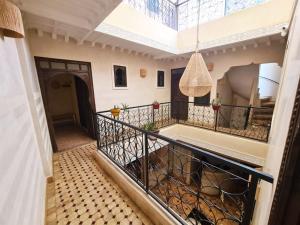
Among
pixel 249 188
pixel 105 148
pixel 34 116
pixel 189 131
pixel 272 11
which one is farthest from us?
pixel 189 131

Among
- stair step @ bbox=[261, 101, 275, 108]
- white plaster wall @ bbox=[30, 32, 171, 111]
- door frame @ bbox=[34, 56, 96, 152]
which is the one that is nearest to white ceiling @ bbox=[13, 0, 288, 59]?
white plaster wall @ bbox=[30, 32, 171, 111]

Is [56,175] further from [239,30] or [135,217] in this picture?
[239,30]

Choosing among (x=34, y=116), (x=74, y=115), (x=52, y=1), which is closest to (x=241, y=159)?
(x=34, y=116)

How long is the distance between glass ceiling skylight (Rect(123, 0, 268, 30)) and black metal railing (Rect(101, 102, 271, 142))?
2.92m

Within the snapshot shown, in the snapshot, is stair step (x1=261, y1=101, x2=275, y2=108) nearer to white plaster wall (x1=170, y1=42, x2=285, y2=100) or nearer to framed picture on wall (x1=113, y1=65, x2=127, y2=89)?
white plaster wall (x1=170, y1=42, x2=285, y2=100)

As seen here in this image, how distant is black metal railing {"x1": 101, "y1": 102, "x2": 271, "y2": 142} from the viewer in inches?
177

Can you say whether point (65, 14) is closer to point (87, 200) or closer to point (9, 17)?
point (9, 17)

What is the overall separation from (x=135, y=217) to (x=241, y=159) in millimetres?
3711

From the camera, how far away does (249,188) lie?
1015 mm

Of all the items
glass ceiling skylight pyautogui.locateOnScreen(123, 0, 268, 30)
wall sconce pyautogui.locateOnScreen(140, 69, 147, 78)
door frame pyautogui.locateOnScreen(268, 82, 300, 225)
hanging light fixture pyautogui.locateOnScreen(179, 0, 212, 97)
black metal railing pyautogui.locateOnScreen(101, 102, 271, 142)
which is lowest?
black metal railing pyautogui.locateOnScreen(101, 102, 271, 142)

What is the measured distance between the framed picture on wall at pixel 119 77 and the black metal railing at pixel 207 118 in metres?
0.83

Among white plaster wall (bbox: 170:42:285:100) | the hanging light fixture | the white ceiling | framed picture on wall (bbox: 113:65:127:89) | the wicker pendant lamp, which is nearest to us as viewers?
the wicker pendant lamp

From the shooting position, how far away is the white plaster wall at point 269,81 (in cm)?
612

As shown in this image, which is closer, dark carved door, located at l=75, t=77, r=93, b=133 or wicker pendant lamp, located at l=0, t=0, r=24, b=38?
wicker pendant lamp, located at l=0, t=0, r=24, b=38
